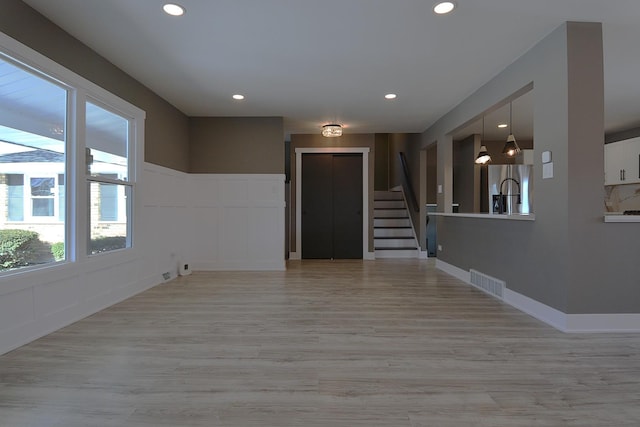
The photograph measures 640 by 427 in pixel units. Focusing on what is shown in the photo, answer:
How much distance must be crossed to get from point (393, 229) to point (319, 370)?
6.08 m

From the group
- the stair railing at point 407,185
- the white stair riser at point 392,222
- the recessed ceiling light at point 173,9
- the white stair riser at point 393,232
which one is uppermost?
the recessed ceiling light at point 173,9

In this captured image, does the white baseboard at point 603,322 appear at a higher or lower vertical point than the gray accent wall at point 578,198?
lower

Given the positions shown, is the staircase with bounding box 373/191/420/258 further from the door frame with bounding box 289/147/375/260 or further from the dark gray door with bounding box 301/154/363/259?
the dark gray door with bounding box 301/154/363/259

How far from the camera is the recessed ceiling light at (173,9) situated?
2.56 meters

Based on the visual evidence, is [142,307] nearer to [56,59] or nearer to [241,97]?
[56,59]

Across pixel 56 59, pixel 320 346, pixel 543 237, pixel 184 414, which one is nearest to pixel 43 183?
pixel 56 59

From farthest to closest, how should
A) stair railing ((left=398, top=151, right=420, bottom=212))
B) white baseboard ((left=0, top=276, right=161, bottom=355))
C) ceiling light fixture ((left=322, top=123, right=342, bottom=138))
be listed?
1. stair railing ((left=398, top=151, right=420, bottom=212))
2. ceiling light fixture ((left=322, top=123, right=342, bottom=138))
3. white baseboard ((left=0, top=276, right=161, bottom=355))

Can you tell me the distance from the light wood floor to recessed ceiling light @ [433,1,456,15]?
2597 millimetres

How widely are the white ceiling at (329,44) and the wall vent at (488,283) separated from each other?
2.43 metres

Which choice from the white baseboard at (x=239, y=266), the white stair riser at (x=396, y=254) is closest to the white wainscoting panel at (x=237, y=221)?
the white baseboard at (x=239, y=266)

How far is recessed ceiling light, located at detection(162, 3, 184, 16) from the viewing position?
2.56m

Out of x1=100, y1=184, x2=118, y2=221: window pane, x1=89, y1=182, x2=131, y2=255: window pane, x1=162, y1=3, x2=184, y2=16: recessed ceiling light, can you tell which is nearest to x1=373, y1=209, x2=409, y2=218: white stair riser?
x1=89, y1=182, x2=131, y2=255: window pane

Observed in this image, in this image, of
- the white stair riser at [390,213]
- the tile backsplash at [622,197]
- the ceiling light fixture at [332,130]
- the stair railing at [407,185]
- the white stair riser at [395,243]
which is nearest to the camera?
the ceiling light fixture at [332,130]

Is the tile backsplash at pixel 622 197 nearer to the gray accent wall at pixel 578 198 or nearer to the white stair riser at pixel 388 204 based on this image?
the white stair riser at pixel 388 204
